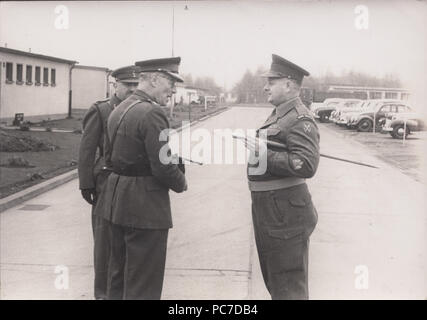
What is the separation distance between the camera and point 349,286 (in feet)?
16.5

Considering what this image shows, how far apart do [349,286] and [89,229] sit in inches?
129

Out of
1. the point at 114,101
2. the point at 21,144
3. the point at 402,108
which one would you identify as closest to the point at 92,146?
the point at 114,101

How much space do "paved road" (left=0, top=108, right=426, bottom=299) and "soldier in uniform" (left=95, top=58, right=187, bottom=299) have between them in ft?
2.99

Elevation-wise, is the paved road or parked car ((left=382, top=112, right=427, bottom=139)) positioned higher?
parked car ((left=382, top=112, right=427, bottom=139))

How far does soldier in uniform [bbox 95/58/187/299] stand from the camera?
12.5 feet

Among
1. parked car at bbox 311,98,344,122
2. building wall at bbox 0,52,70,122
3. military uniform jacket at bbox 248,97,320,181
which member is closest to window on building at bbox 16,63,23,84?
building wall at bbox 0,52,70,122

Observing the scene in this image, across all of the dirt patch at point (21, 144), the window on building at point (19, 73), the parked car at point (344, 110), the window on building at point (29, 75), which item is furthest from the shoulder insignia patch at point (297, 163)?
the parked car at point (344, 110)

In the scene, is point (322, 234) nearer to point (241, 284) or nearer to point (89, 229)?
point (241, 284)

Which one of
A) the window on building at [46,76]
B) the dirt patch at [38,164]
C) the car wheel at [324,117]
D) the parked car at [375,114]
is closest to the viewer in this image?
the dirt patch at [38,164]

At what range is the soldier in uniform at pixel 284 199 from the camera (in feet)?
12.3

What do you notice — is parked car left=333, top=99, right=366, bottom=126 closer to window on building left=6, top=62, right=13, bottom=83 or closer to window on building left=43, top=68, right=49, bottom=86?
window on building left=43, top=68, right=49, bottom=86

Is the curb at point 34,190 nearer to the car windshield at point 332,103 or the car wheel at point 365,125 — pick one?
the car wheel at point 365,125

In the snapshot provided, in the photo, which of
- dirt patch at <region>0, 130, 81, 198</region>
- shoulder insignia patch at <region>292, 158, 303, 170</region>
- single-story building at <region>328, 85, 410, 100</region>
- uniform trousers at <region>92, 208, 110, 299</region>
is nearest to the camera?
shoulder insignia patch at <region>292, 158, 303, 170</region>
